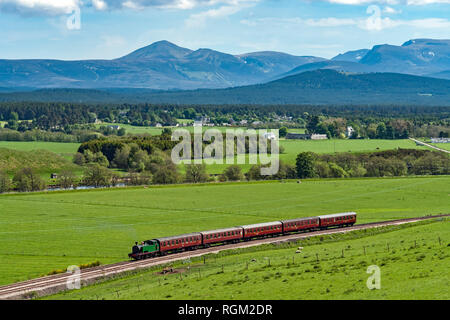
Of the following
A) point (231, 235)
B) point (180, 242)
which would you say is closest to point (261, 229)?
point (231, 235)

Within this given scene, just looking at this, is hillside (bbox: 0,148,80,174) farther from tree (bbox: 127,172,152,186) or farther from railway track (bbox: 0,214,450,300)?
railway track (bbox: 0,214,450,300)

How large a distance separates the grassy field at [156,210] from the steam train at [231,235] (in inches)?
115

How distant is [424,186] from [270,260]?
7108 centimetres

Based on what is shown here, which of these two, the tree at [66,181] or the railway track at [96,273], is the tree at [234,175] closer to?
the tree at [66,181]

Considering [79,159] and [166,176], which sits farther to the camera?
[79,159]

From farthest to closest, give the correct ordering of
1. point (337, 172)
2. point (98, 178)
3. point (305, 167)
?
point (337, 172)
point (305, 167)
point (98, 178)

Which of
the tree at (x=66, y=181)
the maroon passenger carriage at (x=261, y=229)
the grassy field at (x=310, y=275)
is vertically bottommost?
the tree at (x=66, y=181)

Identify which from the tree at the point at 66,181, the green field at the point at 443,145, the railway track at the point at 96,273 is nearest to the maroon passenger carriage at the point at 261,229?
the railway track at the point at 96,273

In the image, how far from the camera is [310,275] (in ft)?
140

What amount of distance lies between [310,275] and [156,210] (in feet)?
160

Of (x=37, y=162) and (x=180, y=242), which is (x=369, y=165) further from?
(x=180, y=242)

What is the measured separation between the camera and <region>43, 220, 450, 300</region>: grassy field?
37.1 m

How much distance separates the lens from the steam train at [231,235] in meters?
59.7
